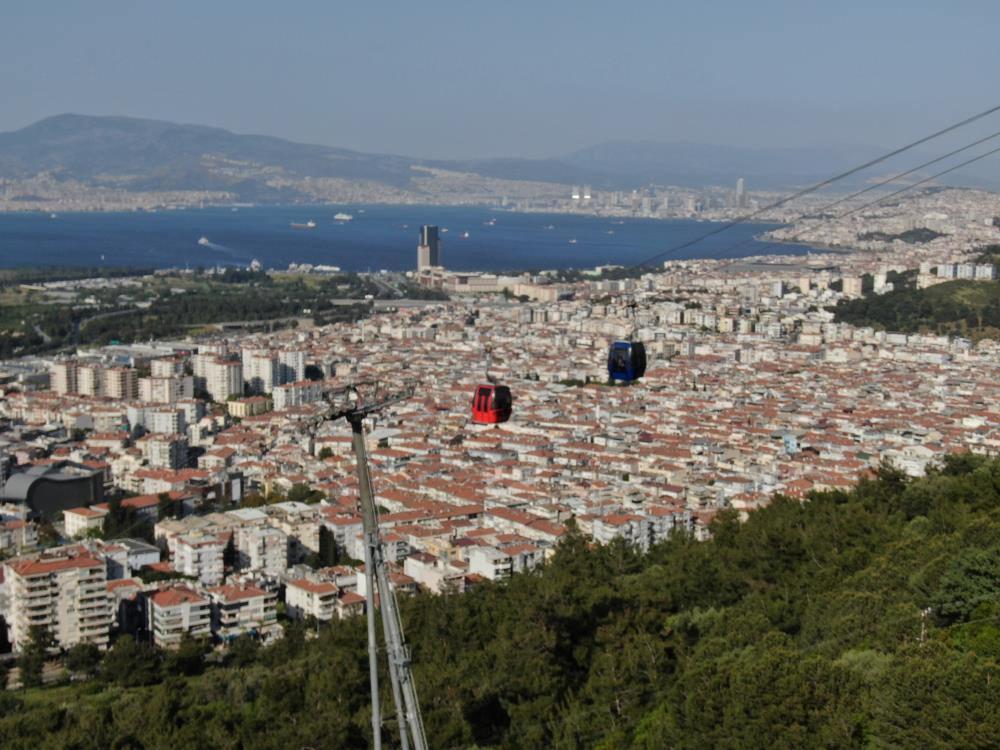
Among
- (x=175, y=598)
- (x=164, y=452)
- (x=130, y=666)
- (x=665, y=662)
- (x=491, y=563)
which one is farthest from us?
(x=164, y=452)

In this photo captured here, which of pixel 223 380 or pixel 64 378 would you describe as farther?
pixel 223 380

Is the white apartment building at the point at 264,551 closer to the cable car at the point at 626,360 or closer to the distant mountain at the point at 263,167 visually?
the cable car at the point at 626,360

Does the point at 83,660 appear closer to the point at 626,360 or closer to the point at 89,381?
the point at 626,360

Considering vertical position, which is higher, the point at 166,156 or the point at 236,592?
the point at 166,156

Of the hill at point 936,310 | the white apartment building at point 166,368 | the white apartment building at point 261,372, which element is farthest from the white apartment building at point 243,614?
the hill at point 936,310

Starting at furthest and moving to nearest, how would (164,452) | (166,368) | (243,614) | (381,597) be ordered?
(166,368) < (164,452) < (243,614) < (381,597)

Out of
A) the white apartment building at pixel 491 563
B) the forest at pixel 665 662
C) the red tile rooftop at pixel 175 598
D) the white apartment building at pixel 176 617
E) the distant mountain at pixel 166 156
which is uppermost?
the distant mountain at pixel 166 156

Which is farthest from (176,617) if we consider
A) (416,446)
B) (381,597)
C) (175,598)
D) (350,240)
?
(350,240)

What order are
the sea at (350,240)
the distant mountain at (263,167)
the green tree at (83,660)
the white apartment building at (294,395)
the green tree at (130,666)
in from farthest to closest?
the distant mountain at (263,167) → the sea at (350,240) → the white apartment building at (294,395) → the green tree at (83,660) → the green tree at (130,666)
